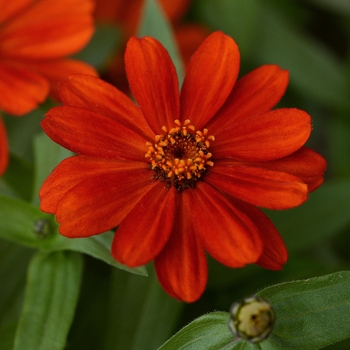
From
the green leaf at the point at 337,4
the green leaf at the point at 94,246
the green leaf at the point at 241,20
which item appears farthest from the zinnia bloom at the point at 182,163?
the green leaf at the point at 337,4

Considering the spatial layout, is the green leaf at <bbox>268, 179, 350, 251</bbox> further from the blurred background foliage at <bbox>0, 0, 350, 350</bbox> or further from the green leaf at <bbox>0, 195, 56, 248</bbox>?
the green leaf at <bbox>0, 195, 56, 248</bbox>

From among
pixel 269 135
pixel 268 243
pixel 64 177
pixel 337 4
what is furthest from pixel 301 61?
pixel 64 177

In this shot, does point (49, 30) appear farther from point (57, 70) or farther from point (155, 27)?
point (155, 27)

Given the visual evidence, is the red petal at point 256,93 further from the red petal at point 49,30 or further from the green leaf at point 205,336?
the red petal at point 49,30

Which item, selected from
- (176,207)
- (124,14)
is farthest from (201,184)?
(124,14)

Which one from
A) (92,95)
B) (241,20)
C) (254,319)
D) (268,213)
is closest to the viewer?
(254,319)

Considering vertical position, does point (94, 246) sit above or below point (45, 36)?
below

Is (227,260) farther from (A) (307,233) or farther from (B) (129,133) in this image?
(A) (307,233)
